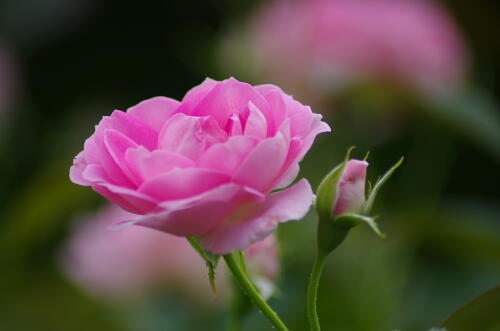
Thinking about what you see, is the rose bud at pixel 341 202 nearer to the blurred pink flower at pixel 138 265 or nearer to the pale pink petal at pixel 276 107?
the pale pink petal at pixel 276 107

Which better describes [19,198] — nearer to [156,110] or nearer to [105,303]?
[105,303]

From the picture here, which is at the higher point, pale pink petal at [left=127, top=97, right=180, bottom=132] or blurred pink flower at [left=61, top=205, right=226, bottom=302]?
pale pink petal at [left=127, top=97, right=180, bottom=132]

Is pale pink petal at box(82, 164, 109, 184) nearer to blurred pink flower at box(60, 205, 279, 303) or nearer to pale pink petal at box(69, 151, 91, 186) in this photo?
pale pink petal at box(69, 151, 91, 186)

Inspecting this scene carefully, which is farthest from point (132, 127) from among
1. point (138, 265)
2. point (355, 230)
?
point (355, 230)

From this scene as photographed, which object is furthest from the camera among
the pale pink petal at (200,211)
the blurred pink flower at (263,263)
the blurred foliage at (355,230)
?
the blurred foliage at (355,230)

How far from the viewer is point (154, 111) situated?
0.43m

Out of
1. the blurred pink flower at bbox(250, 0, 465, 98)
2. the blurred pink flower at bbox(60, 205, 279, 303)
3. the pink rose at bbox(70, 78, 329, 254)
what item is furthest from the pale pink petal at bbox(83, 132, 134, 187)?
the blurred pink flower at bbox(250, 0, 465, 98)

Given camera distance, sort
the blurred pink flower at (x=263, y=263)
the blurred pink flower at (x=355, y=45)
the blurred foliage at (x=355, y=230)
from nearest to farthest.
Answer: the blurred pink flower at (x=263, y=263), the blurred foliage at (x=355, y=230), the blurred pink flower at (x=355, y=45)

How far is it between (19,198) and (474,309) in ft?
3.70

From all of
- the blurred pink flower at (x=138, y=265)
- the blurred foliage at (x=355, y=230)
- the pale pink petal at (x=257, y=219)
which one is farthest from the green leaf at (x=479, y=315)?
the blurred pink flower at (x=138, y=265)

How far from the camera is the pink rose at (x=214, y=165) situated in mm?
368

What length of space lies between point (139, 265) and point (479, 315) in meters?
0.61

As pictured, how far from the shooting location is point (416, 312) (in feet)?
3.52

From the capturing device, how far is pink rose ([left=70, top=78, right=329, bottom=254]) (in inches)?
14.5
